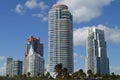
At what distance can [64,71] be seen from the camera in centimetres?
18675

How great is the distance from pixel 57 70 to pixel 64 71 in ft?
24.0

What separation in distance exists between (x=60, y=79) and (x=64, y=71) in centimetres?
604

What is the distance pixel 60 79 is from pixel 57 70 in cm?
955

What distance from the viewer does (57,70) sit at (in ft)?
594

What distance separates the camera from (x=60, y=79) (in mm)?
187750
